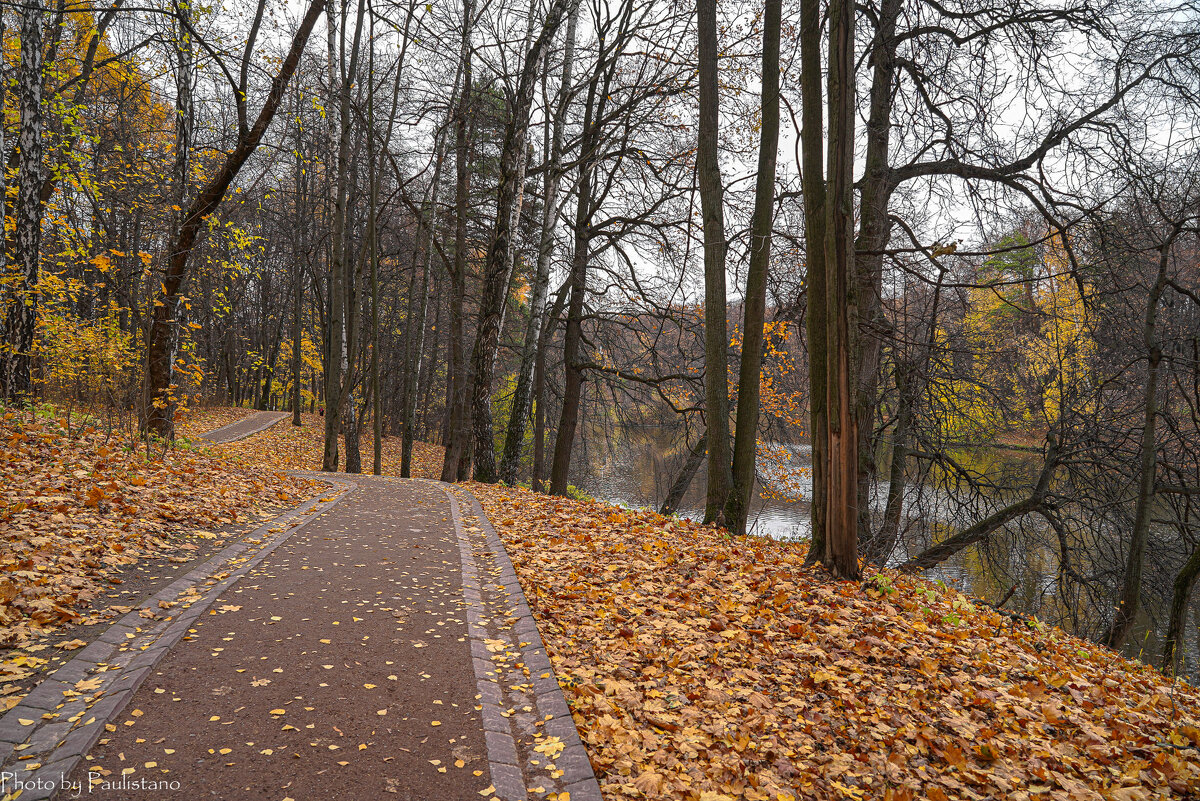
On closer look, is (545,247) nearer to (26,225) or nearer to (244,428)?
(26,225)

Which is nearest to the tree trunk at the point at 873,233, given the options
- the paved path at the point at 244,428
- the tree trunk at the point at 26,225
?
the tree trunk at the point at 26,225

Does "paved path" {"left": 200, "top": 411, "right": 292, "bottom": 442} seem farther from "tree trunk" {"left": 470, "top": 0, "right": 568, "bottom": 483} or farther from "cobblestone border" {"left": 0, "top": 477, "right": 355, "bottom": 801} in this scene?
"cobblestone border" {"left": 0, "top": 477, "right": 355, "bottom": 801}

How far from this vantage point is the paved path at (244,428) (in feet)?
66.8

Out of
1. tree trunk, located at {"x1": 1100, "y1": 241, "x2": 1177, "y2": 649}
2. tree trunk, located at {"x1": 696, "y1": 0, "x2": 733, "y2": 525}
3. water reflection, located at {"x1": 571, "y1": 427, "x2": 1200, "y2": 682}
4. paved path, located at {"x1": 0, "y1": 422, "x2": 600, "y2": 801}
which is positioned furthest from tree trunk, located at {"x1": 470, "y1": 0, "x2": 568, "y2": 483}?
tree trunk, located at {"x1": 1100, "y1": 241, "x2": 1177, "y2": 649}

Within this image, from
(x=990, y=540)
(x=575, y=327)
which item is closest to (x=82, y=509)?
(x=575, y=327)

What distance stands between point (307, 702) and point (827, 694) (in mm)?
2868

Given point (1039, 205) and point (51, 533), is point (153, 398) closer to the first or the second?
point (51, 533)

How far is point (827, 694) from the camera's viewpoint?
3.50 metres

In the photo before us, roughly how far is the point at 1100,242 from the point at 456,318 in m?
11.8

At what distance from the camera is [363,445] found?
84.2 feet

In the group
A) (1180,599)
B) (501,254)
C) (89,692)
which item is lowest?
(1180,599)

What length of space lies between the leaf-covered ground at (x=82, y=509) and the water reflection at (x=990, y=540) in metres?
7.43

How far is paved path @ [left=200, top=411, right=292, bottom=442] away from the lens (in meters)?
20.4

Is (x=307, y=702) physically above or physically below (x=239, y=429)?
below
